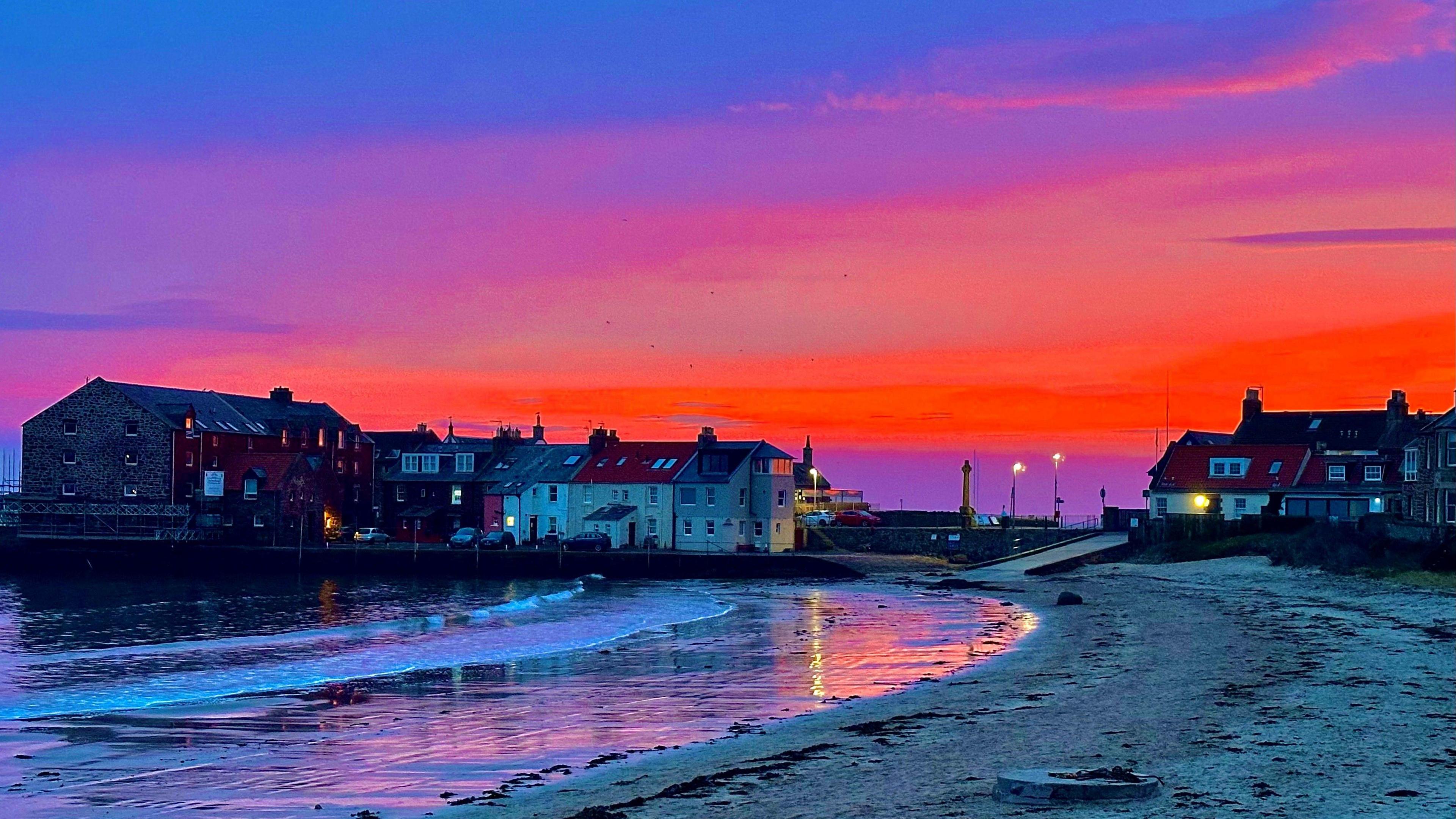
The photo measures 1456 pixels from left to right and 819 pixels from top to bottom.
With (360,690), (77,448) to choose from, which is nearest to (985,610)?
(360,690)

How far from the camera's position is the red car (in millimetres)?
102625

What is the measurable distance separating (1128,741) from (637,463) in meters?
80.3

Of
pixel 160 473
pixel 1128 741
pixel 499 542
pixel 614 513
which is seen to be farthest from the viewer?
pixel 160 473

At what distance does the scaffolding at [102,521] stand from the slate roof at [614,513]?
2833 cm

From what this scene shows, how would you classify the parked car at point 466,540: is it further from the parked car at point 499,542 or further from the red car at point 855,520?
the red car at point 855,520

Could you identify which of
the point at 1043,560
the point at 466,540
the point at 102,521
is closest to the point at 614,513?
the point at 466,540

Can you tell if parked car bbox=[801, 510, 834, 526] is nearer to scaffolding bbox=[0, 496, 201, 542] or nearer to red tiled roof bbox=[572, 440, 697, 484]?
red tiled roof bbox=[572, 440, 697, 484]

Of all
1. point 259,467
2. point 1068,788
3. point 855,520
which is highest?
point 259,467

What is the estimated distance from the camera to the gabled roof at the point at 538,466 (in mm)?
101562

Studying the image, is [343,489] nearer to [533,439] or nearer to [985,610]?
[533,439]

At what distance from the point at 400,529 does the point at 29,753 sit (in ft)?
291

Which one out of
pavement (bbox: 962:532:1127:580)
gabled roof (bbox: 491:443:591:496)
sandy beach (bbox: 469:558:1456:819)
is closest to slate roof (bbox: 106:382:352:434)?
gabled roof (bbox: 491:443:591:496)

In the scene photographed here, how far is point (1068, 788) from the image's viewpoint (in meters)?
15.0

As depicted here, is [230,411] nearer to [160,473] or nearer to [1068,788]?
[160,473]
